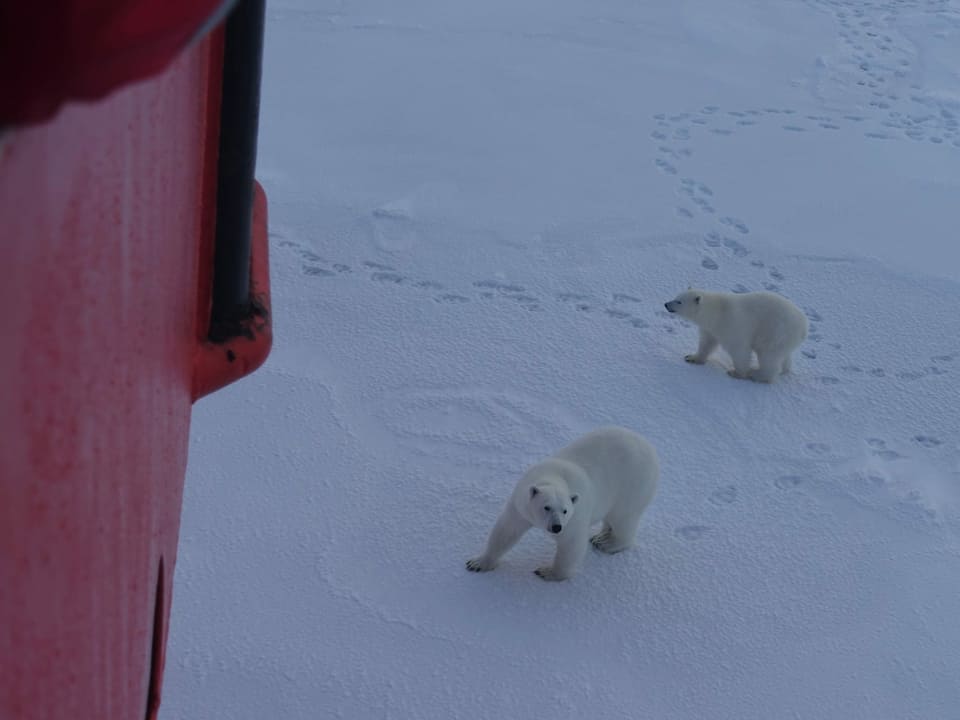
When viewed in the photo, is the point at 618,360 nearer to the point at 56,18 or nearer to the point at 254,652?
the point at 254,652

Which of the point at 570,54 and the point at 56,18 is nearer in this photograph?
the point at 56,18

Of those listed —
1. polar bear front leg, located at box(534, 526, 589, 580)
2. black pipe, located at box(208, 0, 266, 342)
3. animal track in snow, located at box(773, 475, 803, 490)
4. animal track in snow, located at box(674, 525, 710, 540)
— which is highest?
black pipe, located at box(208, 0, 266, 342)

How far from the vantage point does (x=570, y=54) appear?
6.16 meters

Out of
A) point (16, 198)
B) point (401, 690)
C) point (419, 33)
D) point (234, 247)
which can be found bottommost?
point (401, 690)

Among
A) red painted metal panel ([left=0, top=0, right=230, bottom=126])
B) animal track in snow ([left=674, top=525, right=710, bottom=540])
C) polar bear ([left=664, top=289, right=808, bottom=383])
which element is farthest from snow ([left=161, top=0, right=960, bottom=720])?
red painted metal panel ([left=0, top=0, right=230, bottom=126])

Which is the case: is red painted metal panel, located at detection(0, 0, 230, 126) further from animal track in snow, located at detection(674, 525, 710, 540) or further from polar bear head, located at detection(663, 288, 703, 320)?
polar bear head, located at detection(663, 288, 703, 320)

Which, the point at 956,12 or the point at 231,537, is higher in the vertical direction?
the point at 956,12

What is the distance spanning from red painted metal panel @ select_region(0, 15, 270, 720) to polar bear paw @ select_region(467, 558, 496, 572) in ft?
5.99

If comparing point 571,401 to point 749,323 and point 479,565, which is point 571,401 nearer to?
point 749,323

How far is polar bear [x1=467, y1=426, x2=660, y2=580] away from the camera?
238cm

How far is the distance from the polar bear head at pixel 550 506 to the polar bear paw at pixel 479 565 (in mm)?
300

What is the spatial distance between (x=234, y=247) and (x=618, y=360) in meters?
2.76

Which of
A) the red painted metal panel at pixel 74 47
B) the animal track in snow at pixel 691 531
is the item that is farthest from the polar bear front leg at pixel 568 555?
the red painted metal panel at pixel 74 47

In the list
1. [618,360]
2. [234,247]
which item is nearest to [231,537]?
[618,360]
